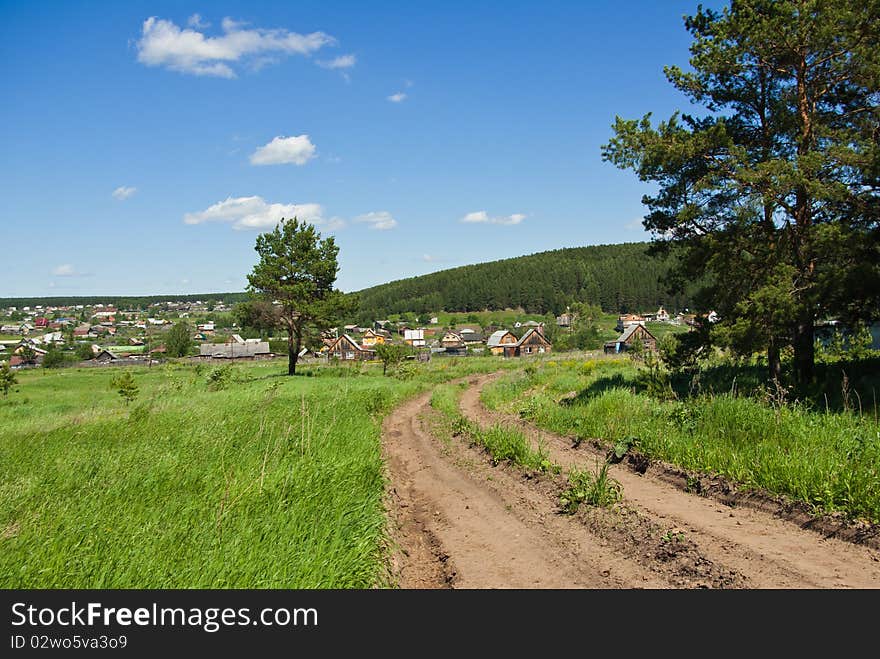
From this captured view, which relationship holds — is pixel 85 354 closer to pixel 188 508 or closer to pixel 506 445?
pixel 506 445

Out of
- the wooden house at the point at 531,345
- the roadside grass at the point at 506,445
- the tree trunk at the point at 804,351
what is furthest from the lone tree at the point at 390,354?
the wooden house at the point at 531,345

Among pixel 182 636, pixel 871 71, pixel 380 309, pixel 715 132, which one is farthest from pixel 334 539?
pixel 380 309

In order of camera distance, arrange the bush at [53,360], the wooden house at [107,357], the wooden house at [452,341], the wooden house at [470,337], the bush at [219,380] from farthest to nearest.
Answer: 1. the wooden house at [470,337]
2. the wooden house at [452,341]
3. the wooden house at [107,357]
4. the bush at [53,360]
5. the bush at [219,380]

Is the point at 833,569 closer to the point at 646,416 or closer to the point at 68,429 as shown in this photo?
the point at 646,416

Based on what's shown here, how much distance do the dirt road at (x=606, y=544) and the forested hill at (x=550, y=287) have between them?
131275 mm

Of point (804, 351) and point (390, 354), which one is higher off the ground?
point (804, 351)

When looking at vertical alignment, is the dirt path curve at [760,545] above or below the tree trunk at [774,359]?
below

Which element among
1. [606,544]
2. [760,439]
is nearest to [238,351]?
[760,439]

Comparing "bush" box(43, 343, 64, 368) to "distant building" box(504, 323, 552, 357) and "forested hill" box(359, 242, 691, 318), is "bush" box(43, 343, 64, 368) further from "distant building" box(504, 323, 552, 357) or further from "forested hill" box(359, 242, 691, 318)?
"forested hill" box(359, 242, 691, 318)

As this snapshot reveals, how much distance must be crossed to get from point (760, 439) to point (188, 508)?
7.98 meters

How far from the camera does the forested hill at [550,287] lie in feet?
462

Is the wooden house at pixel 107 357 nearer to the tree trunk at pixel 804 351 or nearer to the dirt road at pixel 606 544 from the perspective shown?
the dirt road at pixel 606 544

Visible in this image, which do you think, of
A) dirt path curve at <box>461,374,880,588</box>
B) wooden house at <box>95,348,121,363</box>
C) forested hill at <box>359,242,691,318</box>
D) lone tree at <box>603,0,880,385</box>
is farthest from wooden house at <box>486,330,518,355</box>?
dirt path curve at <box>461,374,880,588</box>

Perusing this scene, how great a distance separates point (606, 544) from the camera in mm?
5492
